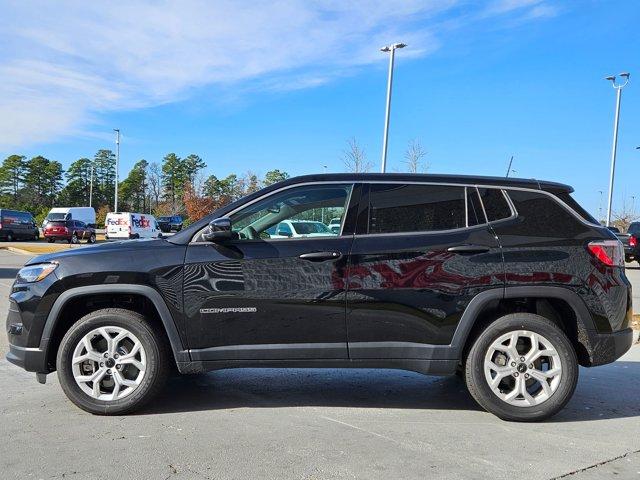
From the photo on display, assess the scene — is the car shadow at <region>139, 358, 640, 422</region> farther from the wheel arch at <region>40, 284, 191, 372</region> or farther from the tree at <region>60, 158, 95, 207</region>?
the tree at <region>60, 158, 95, 207</region>

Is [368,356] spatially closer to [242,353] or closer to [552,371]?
[242,353]

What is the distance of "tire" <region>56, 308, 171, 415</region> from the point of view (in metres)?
4.23

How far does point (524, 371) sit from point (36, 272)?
12.5ft

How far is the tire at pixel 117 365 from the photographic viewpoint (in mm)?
4230

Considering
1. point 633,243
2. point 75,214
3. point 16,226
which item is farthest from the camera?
point 75,214

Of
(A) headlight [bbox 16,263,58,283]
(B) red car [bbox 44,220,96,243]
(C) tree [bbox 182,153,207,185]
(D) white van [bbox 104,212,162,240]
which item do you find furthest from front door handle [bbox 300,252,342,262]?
(C) tree [bbox 182,153,207,185]

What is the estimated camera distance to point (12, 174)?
94.2 m

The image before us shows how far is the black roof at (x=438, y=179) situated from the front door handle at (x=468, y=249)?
1.85 feet

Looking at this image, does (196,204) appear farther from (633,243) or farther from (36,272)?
(36,272)

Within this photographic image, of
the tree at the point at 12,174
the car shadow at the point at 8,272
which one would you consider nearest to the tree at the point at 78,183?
the tree at the point at 12,174

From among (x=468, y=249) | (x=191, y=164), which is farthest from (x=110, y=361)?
(x=191, y=164)

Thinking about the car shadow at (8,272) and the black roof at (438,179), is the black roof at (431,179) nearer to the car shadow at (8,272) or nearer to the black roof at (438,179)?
the black roof at (438,179)

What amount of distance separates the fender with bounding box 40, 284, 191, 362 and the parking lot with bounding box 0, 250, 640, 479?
0.54 metres

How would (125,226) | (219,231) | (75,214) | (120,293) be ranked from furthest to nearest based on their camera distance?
1. (75,214)
2. (125,226)
3. (120,293)
4. (219,231)
